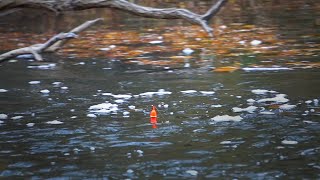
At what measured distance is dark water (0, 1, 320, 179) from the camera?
5.46m

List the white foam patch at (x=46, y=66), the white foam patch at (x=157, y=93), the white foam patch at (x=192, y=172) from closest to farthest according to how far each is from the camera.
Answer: the white foam patch at (x=192, y=172)
the white foam patch at (x=157, y=93)
the white foam patch at (x=46, y=66)

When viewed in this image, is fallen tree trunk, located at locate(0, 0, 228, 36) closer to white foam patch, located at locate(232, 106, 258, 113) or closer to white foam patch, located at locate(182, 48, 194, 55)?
white foam patch, located at locate(232, 106, 258, 113)

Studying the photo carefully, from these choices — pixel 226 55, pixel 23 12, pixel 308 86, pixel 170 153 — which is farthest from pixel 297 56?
pixel 23 12

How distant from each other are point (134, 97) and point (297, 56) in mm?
3075

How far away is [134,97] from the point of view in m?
8.12

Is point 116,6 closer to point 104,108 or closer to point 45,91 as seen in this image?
point 104,108

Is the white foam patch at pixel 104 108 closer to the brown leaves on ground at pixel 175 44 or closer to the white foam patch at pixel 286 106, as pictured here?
the white foam patch at pixel 286 106

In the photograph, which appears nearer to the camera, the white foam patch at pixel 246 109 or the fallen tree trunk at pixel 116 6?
the white foam patch at pixel 246 109

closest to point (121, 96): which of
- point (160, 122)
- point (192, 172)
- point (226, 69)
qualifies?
point (160, 122)

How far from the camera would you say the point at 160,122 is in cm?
689

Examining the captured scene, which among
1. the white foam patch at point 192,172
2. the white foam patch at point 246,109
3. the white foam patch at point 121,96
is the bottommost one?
the white foam patch at point 121,96

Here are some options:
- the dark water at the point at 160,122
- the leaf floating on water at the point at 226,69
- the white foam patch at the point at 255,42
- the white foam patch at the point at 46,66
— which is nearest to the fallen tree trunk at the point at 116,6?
the dark water at the point at 160,122

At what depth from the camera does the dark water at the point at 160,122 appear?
5.46 meters

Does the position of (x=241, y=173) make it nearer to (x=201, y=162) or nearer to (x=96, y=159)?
(x=201, y=162)
